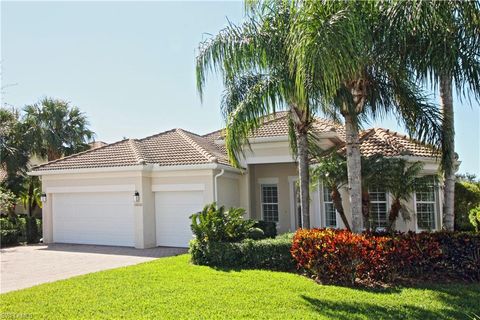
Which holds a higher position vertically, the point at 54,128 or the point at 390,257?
the point at 54,128

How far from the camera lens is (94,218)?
19078mm

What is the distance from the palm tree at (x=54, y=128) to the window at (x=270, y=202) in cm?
1324

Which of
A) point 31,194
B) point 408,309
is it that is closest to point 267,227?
point 408,309

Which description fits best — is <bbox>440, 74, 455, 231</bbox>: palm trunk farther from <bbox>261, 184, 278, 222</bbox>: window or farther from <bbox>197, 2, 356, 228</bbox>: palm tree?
<bbox>261, 184, 278, 222</bbox>: window

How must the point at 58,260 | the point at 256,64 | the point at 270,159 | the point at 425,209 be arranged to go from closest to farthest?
the point at 256,64
the point at 58,260
the point at 425,209
the point at 270,159

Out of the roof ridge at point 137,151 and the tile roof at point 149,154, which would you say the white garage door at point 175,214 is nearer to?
the tile roof at point 149,154

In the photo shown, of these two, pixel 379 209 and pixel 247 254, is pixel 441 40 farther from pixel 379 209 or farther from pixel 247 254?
pixel 379 209

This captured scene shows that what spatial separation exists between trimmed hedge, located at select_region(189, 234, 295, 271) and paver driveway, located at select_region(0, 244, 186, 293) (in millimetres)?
2996

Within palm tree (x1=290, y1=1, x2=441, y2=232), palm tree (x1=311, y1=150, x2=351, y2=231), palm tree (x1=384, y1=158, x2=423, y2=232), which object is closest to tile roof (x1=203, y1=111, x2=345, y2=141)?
palm tree (x1=311, y1=150, x2=351, y2=231)

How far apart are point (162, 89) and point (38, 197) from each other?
13.4 m

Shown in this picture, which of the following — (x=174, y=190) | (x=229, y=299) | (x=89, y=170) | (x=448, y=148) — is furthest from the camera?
(x=89, y=170)

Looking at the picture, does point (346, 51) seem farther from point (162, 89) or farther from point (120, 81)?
point (120, 81)

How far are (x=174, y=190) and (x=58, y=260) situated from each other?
554 centimetres

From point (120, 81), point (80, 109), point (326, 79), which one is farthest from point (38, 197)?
point (326, 79)
